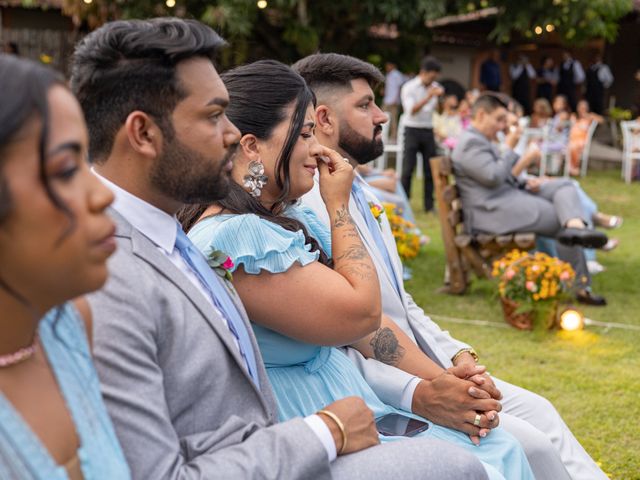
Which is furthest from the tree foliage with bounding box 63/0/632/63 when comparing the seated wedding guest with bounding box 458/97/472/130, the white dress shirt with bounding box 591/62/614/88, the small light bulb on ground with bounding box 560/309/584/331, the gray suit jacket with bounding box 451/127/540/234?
the small light bulb on ground with bounding box 560/309/584/331

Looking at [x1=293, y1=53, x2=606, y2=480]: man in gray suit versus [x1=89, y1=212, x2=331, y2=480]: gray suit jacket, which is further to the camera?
[x1=293, y1=53, x2=606, y2=480]: man in gray suit

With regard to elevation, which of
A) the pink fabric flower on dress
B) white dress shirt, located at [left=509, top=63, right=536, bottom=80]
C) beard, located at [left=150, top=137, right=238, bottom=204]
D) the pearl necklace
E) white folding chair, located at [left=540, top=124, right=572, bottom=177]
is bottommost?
white folding chair, located at [left=540, top=124, right=572, bottom=177]

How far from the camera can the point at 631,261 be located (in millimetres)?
8523

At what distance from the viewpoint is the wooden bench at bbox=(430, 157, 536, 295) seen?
268 inches

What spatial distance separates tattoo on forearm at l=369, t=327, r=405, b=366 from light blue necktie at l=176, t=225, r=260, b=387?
3.18ft

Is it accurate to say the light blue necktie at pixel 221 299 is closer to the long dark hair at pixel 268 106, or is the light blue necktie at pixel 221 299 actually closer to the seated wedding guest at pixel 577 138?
the long dark hair at pixel 268 106

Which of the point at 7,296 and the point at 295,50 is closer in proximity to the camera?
the point at 7,296

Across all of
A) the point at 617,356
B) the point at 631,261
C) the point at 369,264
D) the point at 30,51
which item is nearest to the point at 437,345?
the point at 369,264

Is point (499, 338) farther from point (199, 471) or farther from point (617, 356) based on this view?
point (199, 471)

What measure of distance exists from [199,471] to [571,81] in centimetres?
2086

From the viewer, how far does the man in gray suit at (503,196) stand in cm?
674

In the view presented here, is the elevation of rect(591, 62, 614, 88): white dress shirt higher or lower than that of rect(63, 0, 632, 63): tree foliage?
lower

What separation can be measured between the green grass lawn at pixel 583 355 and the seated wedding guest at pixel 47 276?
304 cm

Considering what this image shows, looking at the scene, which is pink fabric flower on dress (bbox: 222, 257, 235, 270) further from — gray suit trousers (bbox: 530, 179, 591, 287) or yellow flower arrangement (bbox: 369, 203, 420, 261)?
gray suit trousers (bbox: 530, 179, 591, 287)
